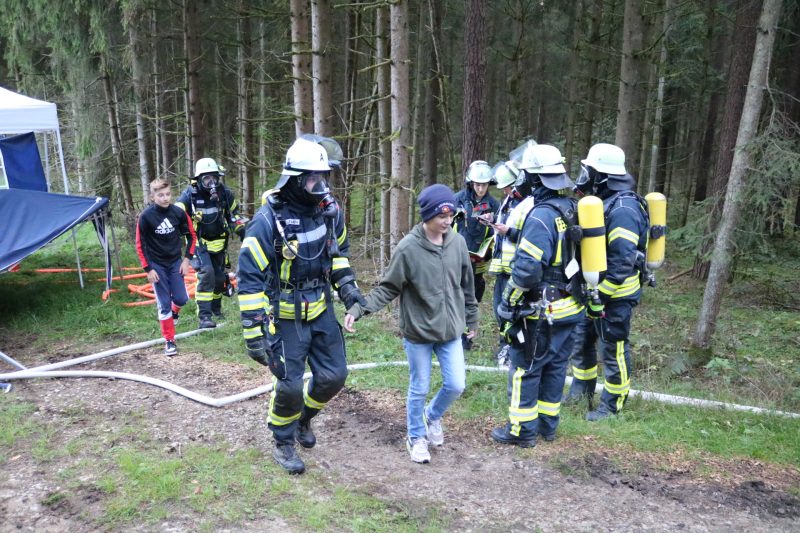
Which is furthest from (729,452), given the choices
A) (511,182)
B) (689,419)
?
(511,182)

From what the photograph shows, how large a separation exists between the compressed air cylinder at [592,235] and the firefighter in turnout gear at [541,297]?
0.09m

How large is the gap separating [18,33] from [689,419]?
19.2 metres

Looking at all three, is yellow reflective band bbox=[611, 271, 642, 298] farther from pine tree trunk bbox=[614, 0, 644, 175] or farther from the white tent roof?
the white tent roof

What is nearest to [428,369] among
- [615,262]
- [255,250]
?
[255,250]

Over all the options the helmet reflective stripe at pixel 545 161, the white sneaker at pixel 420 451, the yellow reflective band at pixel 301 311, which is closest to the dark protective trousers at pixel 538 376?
the white sneaker at pixel 420 451

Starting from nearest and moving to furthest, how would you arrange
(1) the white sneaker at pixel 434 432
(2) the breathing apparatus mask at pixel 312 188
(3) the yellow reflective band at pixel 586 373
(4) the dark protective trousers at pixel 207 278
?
1. (2) the breathing apparatus mask at pixel 312 188
2. (1) the white sneaker at pixel 434 432
3. (3) the yellow reflective band at pixel 586 373
4. (4) the dark protective trousers at pixel 207 278

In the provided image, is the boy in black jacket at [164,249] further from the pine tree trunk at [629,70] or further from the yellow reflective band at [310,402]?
the pine tree trunk at [629,70]

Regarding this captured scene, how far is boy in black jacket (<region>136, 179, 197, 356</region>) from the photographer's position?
23.6 feet

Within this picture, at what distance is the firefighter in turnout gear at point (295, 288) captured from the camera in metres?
3.92

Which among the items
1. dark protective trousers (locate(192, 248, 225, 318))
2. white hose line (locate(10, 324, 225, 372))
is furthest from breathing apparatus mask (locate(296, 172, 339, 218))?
dark protective trousers (locate(192, 248, 225, 318))

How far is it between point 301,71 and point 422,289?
5988 millimetres

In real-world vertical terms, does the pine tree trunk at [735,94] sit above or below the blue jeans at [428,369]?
above

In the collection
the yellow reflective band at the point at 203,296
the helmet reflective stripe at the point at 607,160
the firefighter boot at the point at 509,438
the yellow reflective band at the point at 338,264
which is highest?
the helmet reflective stripe at the point at 607,160

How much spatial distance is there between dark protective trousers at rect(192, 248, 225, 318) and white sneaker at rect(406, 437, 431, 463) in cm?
477
